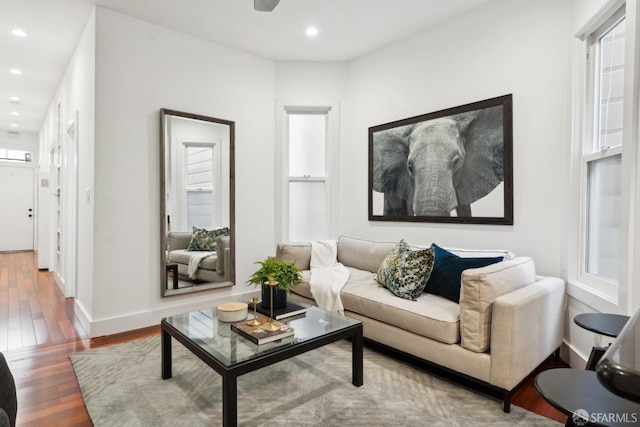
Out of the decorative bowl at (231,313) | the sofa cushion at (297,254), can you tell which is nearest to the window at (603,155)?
the decorative bowl at (231,313)

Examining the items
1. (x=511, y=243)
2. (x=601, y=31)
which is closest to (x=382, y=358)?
(x=511, y=243)

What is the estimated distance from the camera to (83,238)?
3.36 metres

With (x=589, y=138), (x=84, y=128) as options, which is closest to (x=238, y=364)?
(x=589, y=138)

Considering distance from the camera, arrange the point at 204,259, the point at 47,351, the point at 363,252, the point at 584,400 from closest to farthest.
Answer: the point at 584,400 < the point at 47,351 < the point at 363,252 < the point at 204,259

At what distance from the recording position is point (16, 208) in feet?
27.6

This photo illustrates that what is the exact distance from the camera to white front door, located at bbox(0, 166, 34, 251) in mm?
8242

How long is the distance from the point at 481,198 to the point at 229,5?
109 inches

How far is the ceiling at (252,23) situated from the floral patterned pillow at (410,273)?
2.18 metres

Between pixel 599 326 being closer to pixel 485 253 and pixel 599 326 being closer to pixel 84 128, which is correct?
pixel 485 253

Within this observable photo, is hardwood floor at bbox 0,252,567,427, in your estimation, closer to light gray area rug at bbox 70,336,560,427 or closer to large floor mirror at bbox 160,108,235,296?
light gray area rug at bbox 70,336,560,427

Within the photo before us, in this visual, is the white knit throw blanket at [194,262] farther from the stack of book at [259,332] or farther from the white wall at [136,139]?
the stack of book at [259,332]

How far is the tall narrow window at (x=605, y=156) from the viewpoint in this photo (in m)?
2.14

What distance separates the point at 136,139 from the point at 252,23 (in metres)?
1.56

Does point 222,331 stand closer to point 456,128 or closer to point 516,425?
point 516,425
